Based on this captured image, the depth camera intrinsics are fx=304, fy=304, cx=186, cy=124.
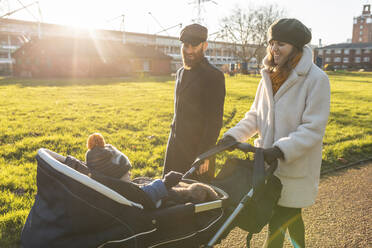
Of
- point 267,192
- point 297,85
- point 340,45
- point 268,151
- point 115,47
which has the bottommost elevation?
point 267,192

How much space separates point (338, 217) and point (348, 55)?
358ft

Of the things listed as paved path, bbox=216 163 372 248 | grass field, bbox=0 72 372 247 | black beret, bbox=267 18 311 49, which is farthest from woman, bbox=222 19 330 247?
grass field, bbox=0 72 372 247

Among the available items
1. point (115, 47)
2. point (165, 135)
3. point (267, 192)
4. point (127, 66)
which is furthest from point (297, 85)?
point (115, 47)

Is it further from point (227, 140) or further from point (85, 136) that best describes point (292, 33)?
point (85, 136)

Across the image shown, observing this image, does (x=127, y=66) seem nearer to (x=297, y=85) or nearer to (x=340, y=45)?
(x=297, y=85)

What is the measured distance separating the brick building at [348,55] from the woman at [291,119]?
99219 mm

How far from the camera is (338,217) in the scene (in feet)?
12.6

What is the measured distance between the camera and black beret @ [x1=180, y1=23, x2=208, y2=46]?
10.1 ft

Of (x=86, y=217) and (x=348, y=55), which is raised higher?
(x=348, y=55)

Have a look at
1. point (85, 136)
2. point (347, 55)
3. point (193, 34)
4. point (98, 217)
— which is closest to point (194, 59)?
point (193, 34)

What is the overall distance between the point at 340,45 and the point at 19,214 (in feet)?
373

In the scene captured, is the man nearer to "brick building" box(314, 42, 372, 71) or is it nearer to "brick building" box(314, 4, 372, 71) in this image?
"brick building" box(314, 4, 372, 71)

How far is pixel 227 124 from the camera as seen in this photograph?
9.70 meters

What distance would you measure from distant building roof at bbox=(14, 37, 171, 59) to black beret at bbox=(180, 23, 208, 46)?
136ft
